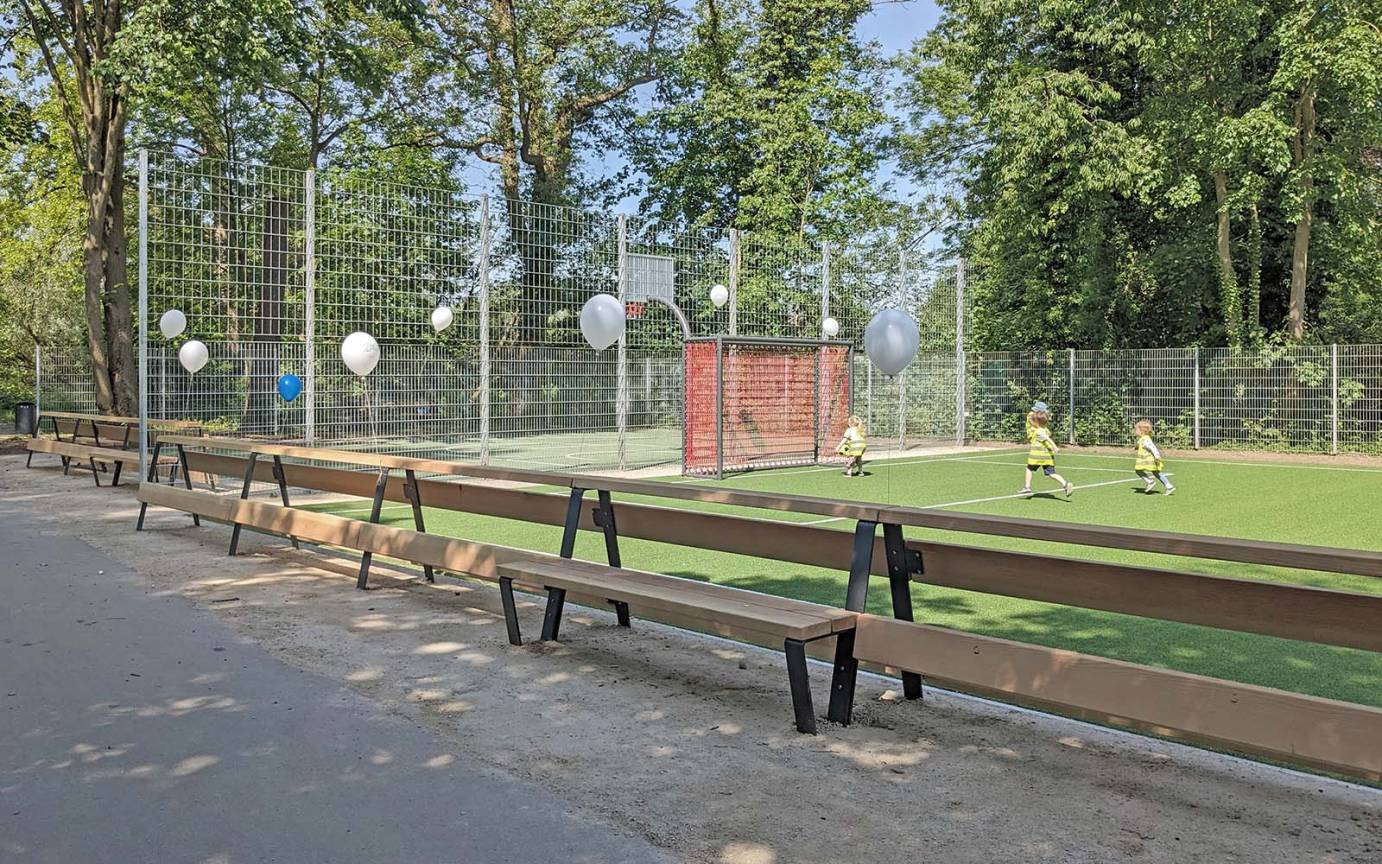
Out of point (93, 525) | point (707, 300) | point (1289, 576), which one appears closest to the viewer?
point (1289, 576)

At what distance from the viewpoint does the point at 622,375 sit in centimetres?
1828

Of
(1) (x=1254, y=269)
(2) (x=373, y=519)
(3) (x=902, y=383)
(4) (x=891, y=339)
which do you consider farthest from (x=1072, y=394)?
(2) (x=373, y=519)

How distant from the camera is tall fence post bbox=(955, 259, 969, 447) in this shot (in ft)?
85.8

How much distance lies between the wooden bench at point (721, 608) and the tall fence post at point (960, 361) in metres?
21.7

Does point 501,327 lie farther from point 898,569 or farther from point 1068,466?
point 898,569

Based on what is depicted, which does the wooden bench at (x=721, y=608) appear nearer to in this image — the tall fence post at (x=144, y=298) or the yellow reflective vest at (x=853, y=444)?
the tall fence post at (x=144, y=298)

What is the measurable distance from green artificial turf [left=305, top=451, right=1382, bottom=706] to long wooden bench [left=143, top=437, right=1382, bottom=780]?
151 centimetres

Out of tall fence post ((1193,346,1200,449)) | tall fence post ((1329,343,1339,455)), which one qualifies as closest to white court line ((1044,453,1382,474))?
tall fence post ((1193,346,1200,449))

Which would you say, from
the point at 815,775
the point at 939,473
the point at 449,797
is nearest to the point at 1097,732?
the point at 815,775

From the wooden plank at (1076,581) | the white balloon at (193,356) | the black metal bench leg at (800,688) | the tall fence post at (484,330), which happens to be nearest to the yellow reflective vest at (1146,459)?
the tall fence post at (484,330)

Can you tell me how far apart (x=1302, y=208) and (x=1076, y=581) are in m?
22.6

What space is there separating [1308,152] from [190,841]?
2503 centimetres

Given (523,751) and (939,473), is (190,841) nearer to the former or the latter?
(523,751)

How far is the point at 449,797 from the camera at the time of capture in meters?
3.71
